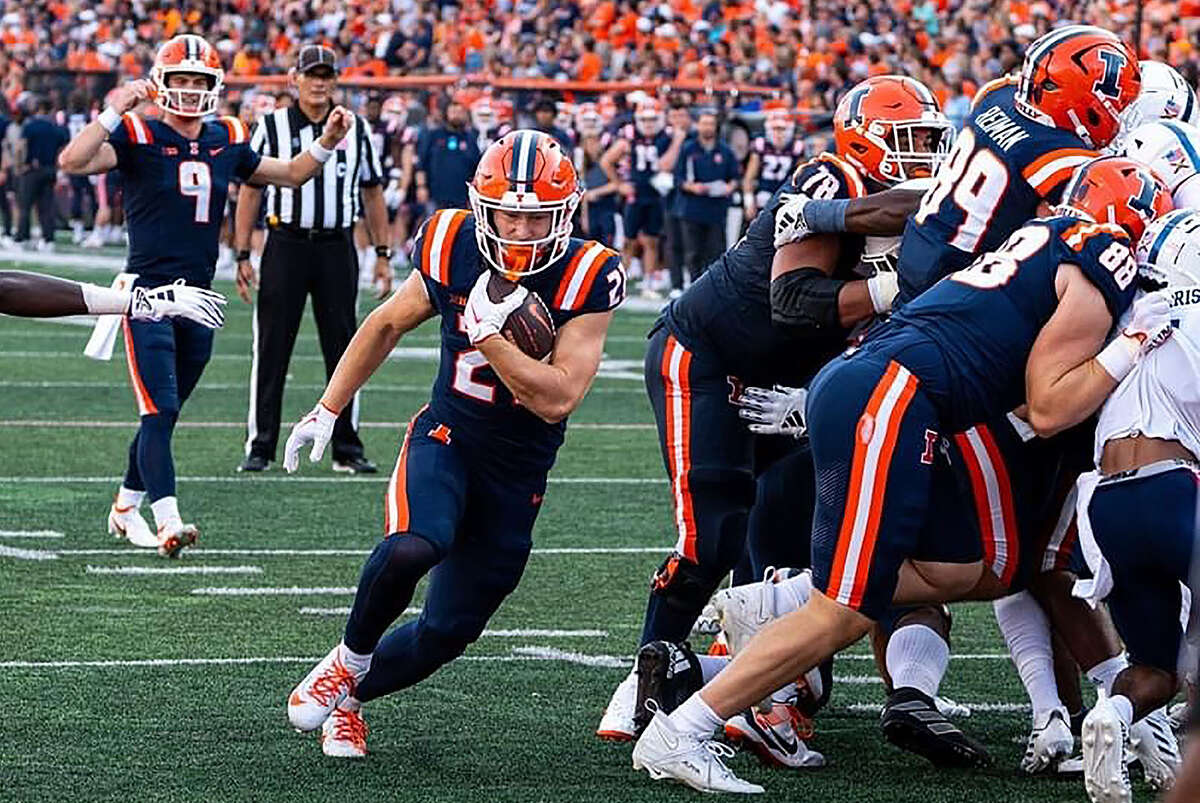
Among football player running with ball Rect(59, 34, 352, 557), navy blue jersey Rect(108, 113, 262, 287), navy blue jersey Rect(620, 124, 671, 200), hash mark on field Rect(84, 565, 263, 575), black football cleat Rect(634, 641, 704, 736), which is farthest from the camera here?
navy blue jersey Rect(620, 124, 671, 200)

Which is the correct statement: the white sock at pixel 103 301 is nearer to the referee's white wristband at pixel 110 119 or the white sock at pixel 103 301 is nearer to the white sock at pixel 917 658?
the white sock at pixel 917 658

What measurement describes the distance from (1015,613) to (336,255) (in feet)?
17.2

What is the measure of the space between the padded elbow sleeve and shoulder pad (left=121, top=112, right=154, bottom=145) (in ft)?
11.5

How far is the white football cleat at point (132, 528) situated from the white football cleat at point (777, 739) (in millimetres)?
3222

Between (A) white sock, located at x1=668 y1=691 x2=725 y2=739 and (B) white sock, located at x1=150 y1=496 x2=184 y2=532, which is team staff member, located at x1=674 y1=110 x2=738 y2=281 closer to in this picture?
(B) white sock, located at x1=150 y1=496 x2=184 y2=532

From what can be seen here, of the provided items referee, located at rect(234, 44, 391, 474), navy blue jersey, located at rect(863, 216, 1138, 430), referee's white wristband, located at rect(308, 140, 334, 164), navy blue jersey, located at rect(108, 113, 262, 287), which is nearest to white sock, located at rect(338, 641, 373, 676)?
navy blue jersey, located at rect(863, 216, 1138, 430)

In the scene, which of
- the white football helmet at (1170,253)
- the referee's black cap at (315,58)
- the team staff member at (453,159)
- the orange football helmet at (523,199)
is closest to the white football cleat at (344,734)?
the orange football helmet at (523,199)

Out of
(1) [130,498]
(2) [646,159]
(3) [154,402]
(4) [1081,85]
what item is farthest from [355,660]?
(2) [646,159]

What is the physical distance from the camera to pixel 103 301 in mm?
5445

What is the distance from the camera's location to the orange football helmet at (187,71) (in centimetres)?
801

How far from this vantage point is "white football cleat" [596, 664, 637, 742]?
16.8 feet

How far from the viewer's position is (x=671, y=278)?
1931 cm

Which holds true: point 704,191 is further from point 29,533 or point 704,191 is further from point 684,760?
point 684,760

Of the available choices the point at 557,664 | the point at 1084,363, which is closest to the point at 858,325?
the point at 1084,363
